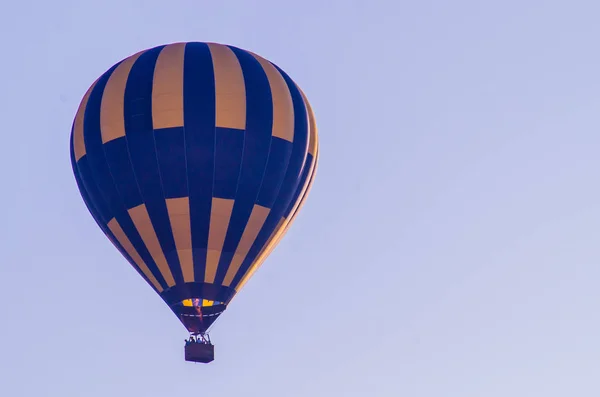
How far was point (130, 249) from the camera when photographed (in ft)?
160

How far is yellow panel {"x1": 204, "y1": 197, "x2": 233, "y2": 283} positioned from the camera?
4803 cm

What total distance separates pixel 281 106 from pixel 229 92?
4.16 feet

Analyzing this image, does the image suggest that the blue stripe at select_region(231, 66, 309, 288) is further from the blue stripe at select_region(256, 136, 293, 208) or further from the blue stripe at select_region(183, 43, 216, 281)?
the blue stripe at select_region(183, 43, 216, 281)

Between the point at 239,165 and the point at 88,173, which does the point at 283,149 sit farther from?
the point at 88,173

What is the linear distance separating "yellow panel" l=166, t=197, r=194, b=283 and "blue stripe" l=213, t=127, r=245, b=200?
758 mm

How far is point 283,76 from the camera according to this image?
50.1 metres

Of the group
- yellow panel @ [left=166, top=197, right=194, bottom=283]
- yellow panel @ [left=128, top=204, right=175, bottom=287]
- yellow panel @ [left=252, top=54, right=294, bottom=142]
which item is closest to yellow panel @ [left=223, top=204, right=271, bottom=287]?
yellow panel @ [left=166, top=197, right=194, bottom=283]

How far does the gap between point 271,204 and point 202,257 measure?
1982 mm

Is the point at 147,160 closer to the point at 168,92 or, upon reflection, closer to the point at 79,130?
the point at 168,92

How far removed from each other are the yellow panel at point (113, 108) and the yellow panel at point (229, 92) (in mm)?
2069

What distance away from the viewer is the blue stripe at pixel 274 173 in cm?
4844

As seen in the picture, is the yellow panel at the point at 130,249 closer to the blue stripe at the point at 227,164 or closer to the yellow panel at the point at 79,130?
the yellow panel at the point at 79,130

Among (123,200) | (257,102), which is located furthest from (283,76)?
(123,200)

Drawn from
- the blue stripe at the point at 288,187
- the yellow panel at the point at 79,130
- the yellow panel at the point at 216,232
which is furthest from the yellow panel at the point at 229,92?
the yellow panel at the point at 79,130
